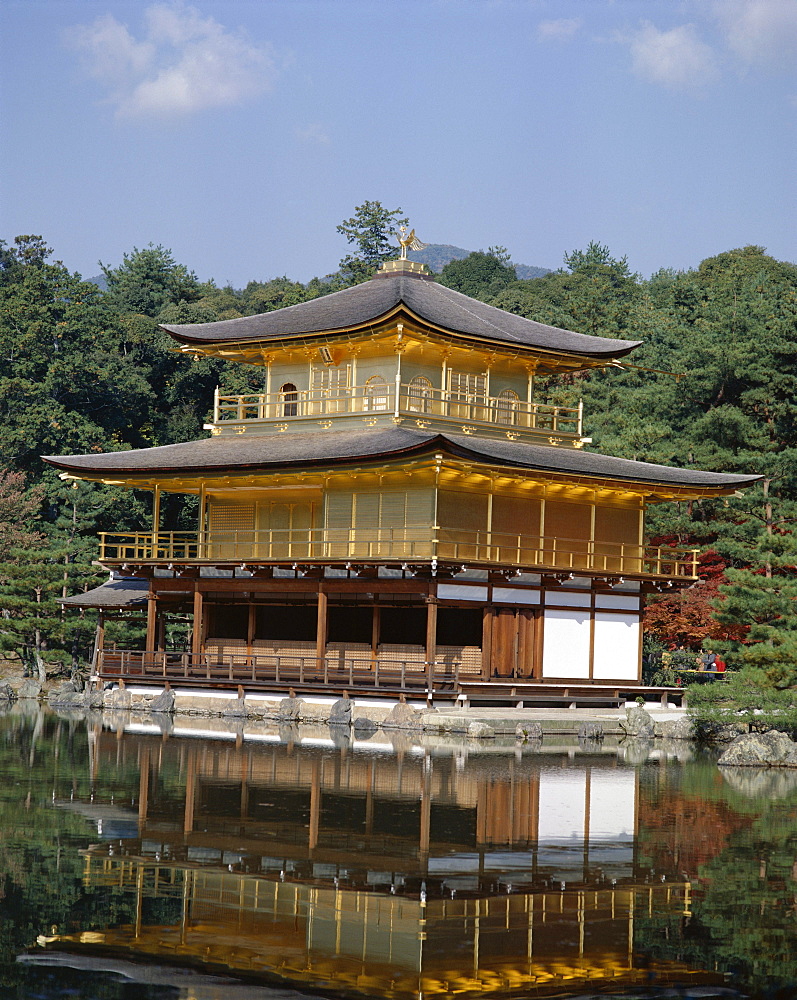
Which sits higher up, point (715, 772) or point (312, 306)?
point (312, 306)

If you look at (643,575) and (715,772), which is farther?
(643,575)

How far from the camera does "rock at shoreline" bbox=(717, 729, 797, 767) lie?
3070cm

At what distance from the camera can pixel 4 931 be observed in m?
12.3

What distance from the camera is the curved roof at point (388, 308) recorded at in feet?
144

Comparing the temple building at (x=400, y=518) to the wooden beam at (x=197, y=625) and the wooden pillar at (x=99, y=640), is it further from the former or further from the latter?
the wooden pillar at (x=99, y=640)

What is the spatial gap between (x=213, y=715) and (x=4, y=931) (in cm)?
2720

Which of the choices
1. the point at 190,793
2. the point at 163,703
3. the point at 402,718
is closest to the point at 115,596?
the point at 163,703

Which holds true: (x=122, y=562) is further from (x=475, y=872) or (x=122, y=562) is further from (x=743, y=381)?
(x=475, y=872)

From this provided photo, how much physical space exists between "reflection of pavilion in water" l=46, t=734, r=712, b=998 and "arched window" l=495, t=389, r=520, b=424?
21.7 meters

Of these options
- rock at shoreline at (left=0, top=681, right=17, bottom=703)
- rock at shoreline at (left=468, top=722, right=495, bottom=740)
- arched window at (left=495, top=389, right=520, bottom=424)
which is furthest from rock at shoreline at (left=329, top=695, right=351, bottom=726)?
rock at shoreline at (left=0, top=681, right=17, bottom=703)

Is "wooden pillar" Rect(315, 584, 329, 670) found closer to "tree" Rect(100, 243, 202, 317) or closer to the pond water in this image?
the pond water

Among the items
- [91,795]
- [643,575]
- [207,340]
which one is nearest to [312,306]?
[207,340]

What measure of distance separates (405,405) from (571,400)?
63.9 feet

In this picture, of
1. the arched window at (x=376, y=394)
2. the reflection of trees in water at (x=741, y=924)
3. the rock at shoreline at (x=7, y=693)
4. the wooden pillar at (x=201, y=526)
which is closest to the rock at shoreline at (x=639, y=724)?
the arched window at (x=376, y=394)
